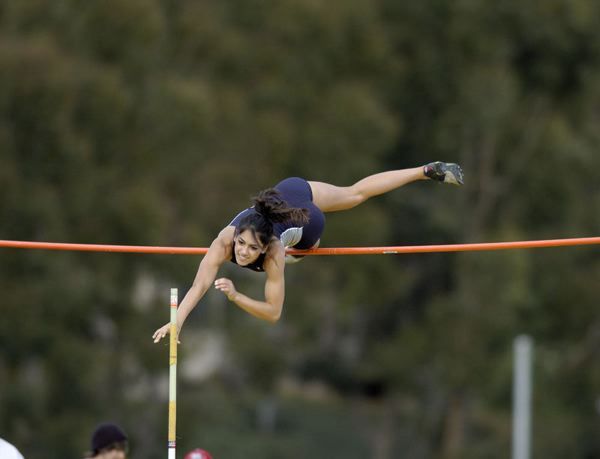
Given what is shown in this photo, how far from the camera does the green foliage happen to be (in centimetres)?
2520

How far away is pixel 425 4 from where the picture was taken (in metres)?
30.0

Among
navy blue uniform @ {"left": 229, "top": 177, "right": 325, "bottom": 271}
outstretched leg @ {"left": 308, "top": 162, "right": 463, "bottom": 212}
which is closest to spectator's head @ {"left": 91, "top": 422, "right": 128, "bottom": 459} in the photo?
navy blue uniform @ {"left": 229, "top": 177, "right": 325, "bottom": 271}

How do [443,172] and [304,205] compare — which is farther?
[443,172]

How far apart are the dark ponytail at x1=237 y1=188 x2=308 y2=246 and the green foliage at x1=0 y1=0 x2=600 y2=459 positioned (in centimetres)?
1480

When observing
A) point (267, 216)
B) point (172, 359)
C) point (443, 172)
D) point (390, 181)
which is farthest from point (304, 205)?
point (172, 359)

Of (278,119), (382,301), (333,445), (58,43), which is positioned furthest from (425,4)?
(333,445)

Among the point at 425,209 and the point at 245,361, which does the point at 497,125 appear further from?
the point at 245,361

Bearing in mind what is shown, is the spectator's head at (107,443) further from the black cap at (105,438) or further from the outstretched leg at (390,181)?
the outstretched leg at (390,181)

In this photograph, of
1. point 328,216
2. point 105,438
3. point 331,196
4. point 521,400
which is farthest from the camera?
point 328,216

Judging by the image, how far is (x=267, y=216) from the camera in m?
10.0

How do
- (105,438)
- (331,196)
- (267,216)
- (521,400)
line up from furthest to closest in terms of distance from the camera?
(521,400)
(331,196)
(267,216)
(105,438)

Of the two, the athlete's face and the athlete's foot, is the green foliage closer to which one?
the athlete's foot

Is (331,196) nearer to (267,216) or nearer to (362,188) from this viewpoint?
(362,188)

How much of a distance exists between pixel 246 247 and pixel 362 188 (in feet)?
5.84
